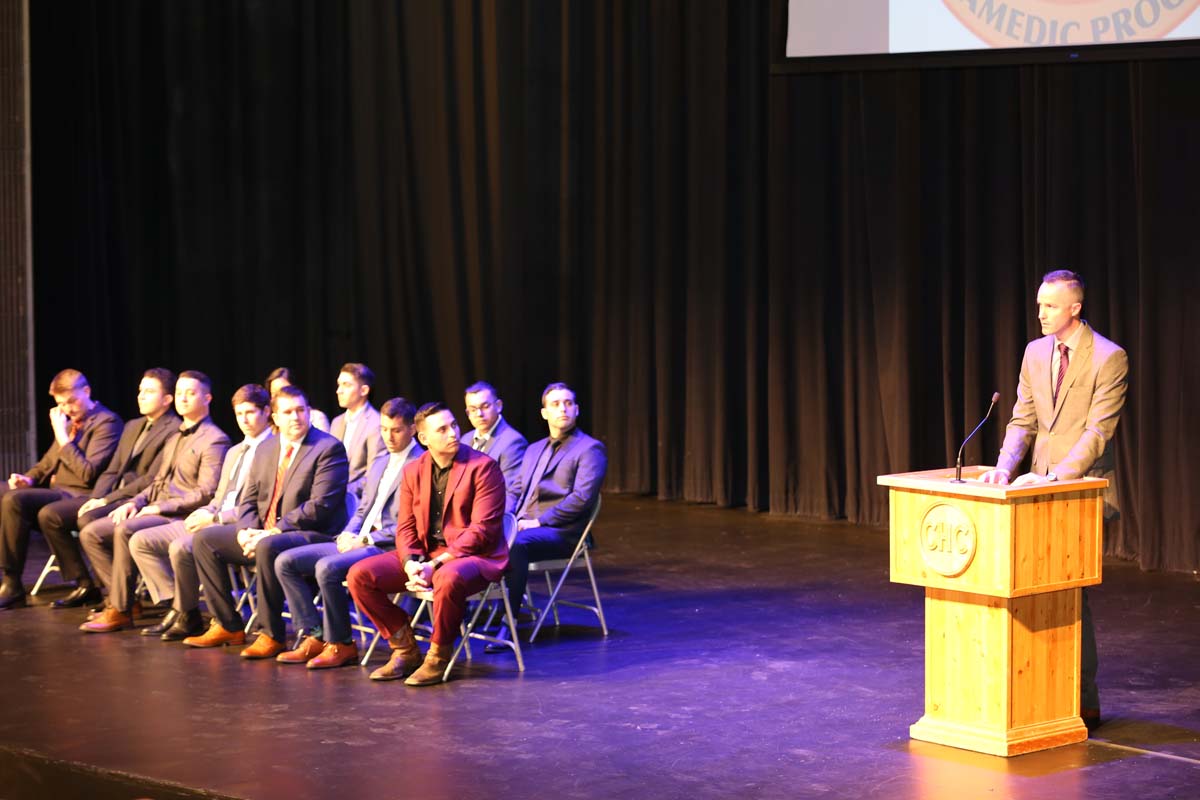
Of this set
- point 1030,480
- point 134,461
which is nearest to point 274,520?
point 134,461

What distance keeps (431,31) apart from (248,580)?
18.5ft

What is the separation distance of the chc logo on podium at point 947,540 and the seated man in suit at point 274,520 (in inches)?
102

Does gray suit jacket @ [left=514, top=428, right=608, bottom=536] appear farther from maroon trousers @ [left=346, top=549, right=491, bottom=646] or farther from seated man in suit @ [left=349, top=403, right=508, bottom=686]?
maroon trousers @ [left=346, top=549, right=491, bottom=646]

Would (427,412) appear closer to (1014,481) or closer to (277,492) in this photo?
(277,492)

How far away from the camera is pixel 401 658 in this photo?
6.02m

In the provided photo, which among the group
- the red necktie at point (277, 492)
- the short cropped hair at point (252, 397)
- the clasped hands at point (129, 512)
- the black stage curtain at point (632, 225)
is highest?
the black stage curtain at point (632, 225)

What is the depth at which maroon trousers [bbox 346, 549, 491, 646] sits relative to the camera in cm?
584

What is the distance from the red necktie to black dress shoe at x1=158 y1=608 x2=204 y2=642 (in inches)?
21.1

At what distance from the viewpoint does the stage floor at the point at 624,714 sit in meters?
4.65

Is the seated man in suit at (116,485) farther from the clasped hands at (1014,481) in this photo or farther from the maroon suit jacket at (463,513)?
the clasped hands at (1014,481)

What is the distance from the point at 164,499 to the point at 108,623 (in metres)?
0.63

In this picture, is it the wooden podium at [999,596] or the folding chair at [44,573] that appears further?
the folding chair at [44,573]

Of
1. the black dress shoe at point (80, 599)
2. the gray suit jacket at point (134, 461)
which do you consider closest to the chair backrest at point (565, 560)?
the gray suit jacket at point (134, 461)

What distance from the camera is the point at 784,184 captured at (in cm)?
958
